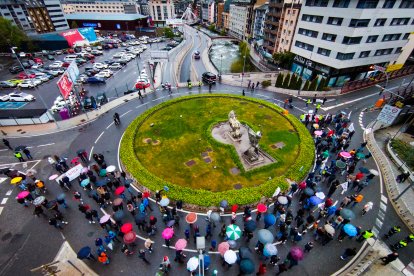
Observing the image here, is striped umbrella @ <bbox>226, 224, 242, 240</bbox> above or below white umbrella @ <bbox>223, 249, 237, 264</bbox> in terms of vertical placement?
above

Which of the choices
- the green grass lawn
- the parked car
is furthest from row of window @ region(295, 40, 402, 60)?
the parked car

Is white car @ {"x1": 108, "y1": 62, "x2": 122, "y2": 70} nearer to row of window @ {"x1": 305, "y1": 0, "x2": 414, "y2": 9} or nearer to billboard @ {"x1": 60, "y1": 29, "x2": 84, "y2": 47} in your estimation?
billboard @ {"x1": 60, "y1": 29, "x2": 84, "y2": 47}

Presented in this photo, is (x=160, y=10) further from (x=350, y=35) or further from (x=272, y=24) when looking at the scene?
(x=350, y=35)

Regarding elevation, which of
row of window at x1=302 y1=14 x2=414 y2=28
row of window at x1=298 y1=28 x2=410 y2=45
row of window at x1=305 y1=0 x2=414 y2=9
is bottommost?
row of window at x1=298 y1=28 x2=410 y2=45

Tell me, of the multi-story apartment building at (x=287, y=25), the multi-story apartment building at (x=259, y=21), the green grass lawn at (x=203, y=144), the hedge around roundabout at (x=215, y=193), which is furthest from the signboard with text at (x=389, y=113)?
the multi-story apartment building at (x=259, y=21)

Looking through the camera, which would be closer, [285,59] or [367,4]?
[367,4]

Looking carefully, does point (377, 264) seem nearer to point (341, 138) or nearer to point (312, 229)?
point (312, 229)

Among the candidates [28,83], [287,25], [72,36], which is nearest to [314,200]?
[28,83]
